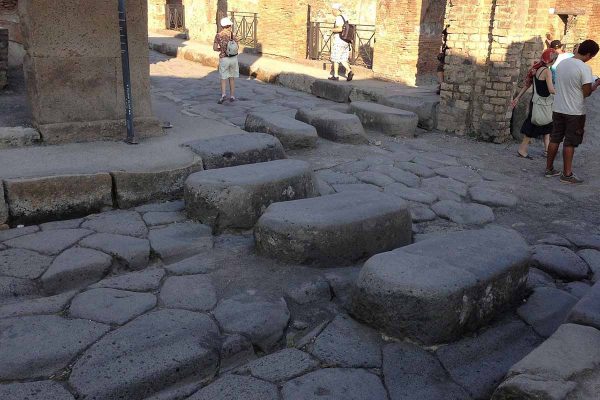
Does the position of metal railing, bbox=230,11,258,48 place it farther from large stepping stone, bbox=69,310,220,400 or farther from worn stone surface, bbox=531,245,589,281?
large stepping stone, bbox=69,310,220,400

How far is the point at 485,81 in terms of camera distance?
22.4 ft

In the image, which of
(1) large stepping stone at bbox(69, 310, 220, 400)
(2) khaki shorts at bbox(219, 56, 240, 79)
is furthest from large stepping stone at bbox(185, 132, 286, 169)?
(2) khaki shorts at bbox(219, 56, 240, 79)

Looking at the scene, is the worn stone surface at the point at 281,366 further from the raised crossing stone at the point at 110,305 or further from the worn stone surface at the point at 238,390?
the raised crossing stone at the point at 110,305

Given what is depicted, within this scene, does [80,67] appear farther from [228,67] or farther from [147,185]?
[228,67]

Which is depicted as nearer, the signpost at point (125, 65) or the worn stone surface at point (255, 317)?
the worn stone surface at point (255, 317)

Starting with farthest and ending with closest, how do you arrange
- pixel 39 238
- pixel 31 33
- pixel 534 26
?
pixel 534 26 → pixel 31 33 → pixel 39 238

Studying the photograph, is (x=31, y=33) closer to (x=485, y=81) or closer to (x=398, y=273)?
(x=398, y=273)

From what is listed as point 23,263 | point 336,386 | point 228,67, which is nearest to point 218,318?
point 336,386

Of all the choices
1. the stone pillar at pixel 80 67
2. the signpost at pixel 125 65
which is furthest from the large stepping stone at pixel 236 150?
the stone pillar at pixel 80 67

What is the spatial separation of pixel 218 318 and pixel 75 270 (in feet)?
2.96

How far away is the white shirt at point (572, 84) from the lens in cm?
530

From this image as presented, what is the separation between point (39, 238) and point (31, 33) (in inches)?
69.7

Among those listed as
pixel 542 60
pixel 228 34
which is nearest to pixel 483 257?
pixel 542 60

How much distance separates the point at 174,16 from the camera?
65.0 ft
